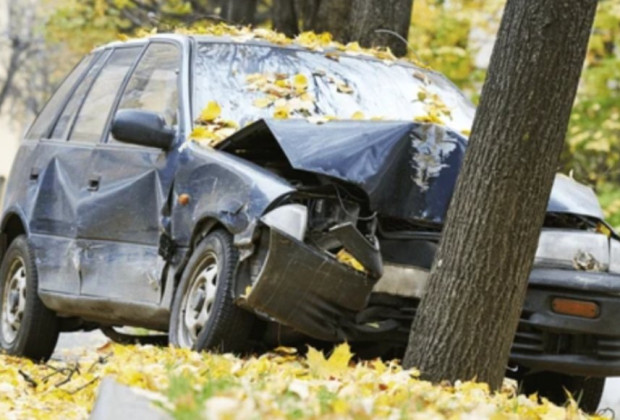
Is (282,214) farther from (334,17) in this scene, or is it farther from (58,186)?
(334,17)

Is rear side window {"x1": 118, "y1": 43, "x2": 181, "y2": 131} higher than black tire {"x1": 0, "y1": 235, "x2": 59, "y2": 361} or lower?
higher

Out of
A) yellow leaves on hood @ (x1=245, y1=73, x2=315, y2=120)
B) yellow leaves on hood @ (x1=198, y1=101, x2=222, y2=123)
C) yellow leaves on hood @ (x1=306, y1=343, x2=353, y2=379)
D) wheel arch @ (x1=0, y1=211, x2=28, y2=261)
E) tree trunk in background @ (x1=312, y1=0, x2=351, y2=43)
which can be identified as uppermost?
yellow leaves on hood @ (x1=245, y1=73, x2=315, y2=120)

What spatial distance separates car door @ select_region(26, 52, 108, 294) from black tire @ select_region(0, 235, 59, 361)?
12cm

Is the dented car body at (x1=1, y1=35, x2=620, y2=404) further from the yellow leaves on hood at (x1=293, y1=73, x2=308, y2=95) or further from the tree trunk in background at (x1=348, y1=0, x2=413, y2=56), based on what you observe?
the tree trunk in background at (x1=348, y1=0, x2=413, y2=56)

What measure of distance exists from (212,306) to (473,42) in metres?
19.9

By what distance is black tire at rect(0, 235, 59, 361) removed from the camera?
33.6 feet

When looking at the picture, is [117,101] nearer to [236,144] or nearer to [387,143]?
[236,144]

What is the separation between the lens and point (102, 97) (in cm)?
1030

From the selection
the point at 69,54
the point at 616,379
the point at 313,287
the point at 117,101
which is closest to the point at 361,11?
the point at 616,379

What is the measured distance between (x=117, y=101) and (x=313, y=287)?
284cm

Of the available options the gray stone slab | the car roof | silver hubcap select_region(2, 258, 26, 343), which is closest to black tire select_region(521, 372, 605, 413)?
the car roof

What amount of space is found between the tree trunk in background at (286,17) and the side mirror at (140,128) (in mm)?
11076

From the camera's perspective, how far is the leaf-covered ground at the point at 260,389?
178 inches

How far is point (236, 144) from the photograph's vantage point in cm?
851
